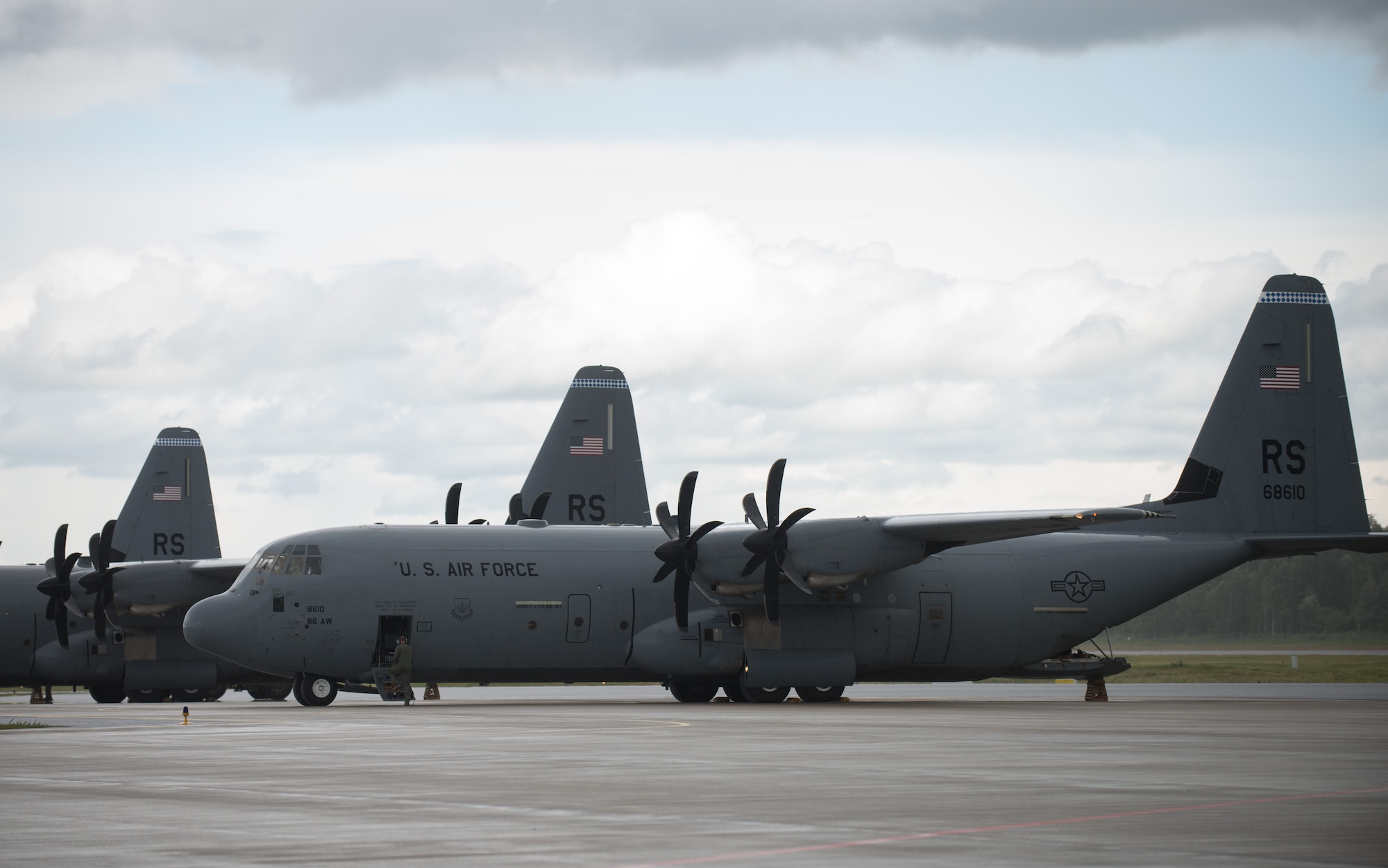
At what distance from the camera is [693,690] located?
1414 inches

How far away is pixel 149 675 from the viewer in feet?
135

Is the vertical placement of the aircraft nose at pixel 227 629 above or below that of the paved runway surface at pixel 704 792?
above

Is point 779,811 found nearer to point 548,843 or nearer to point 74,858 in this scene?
point 548,843

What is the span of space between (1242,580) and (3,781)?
462 ft

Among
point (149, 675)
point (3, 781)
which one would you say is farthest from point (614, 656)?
point (3, 781)

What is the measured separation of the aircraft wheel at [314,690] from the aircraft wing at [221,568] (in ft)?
21.2

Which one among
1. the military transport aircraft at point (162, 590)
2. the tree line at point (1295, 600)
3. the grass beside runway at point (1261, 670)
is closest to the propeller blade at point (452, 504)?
the military transport aircraft at point (162, 590)

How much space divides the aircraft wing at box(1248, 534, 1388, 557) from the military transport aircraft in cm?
1614

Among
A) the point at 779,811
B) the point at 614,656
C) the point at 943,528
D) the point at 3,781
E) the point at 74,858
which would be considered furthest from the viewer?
the point at 614,656

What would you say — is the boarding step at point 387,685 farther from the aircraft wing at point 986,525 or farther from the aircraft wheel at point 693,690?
the aircraft wing at point 986,525

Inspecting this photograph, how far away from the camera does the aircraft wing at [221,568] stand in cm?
3866

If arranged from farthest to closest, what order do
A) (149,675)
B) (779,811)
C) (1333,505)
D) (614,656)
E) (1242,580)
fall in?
(1242,580) → (149,675) → (1333,505) → (614,656) → (779,811)

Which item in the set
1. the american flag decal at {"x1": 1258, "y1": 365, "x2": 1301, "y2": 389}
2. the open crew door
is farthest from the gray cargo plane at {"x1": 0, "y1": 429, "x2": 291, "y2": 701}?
the american flag decal at {"x1": 1258, "y1": 365, "x2": 1301, "y2": 389}

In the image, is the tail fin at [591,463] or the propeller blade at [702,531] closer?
the propeller blade at [702,531]
